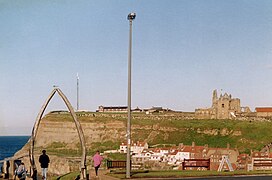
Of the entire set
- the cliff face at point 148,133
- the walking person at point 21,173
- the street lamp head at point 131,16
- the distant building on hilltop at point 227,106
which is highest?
the distant building on hilltop at point 227,106

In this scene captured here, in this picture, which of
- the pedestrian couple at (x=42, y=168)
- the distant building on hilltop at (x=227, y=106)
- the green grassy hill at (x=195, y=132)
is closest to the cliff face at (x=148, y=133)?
the green grassy hill at (x=195, y=132)

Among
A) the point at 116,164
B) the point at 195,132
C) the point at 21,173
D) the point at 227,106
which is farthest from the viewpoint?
the point at 227,106

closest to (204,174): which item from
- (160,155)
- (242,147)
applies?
(160,155)

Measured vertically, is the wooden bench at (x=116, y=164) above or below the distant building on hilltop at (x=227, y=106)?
below

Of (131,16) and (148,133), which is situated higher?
(131,16)

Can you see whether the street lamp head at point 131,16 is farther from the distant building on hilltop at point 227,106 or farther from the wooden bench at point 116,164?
Answer: the distant building on hilltop at point 227,106

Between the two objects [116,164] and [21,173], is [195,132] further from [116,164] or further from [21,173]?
[21,173]

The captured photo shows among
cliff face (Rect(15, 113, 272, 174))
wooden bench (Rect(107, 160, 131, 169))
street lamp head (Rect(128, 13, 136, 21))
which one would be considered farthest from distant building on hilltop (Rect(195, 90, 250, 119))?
street lamp head (Rect(128, 13, 136, 21))

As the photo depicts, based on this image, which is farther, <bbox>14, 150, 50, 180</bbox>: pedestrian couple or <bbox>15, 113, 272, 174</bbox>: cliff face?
<bbox>15, 113, 272, 174</bbox>: cliff face

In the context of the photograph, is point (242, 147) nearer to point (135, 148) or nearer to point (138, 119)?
point (135, 148)

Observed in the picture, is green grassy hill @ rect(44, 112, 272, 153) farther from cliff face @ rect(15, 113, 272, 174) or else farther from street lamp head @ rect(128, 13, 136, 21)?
street lamp head @ rect(128, 13, 136, 21)

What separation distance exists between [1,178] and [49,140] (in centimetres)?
16368

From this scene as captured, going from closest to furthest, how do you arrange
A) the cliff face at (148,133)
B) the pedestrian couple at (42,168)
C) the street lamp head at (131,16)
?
the pedestrian couple at (42,168)
the street lamp head at (131,16)
the cliff face at (148,133)

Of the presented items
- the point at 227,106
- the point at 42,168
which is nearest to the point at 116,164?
the point at 42,168
